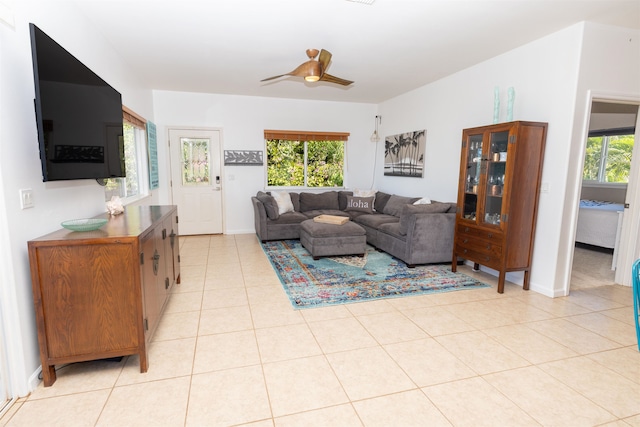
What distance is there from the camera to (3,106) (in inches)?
67.9

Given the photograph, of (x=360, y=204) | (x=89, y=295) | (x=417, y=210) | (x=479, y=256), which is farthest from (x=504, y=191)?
(x=89, y=295)

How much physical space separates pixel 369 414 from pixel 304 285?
188 centimetres

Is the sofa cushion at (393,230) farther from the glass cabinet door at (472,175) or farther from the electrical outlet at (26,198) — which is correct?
the electrical outlet at (26,198)

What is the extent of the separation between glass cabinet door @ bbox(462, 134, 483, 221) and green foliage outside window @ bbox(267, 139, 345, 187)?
322 cm

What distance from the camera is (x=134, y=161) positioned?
14.9 ft

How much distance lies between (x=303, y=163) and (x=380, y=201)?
1.73 m

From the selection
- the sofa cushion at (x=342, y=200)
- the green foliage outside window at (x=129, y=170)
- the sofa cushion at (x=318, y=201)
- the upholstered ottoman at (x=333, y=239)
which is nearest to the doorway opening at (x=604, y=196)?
the upholstered ottoman at (x=333, y=239)

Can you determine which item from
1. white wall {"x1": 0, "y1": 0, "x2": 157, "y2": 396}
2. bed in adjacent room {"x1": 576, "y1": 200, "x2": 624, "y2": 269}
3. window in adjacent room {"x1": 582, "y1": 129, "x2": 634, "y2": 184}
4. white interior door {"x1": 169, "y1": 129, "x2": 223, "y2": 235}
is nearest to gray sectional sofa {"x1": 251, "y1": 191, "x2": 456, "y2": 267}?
white interior door {"x1": 169, "y1": 129, "x2": 223, "y2": 235}

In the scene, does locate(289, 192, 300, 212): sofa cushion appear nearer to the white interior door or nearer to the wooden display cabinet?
the white interior door

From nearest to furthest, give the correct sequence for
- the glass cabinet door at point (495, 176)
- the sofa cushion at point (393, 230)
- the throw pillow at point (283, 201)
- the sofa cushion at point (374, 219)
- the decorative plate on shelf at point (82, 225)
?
1. the decorative plate on shelf at point (82, 225)
2. the glass cabinet door at point (495, 176)
3. the sofa cushion at point (393, 230)
4. the sofa cushion at point (374, 219)
5. the throw pillow at point (283, 201)

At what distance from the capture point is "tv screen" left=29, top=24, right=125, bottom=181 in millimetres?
1813

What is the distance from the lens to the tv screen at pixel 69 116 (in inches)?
71.4

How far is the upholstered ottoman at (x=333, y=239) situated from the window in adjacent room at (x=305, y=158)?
6.83 ft

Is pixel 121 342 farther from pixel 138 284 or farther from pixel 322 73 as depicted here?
pixel 322 73
